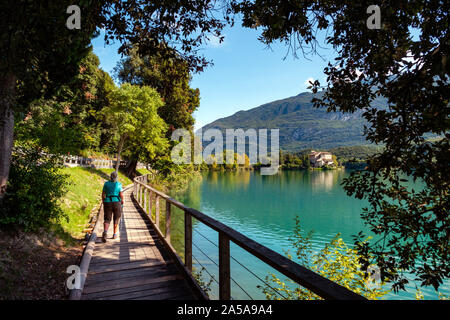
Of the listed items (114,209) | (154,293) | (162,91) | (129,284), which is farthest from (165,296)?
(162,91)

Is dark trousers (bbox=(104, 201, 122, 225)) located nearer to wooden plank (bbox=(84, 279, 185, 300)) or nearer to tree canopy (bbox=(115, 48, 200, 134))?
wooden plank (bbox=(84, 279, 185, 300))

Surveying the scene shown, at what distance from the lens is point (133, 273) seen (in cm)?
425

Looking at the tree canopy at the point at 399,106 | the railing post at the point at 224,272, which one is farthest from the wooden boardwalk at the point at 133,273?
the tree canopy at the point at 399,106

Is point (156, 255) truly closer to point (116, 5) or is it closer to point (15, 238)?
point (15, 238)

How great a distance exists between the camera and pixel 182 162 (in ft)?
86.5

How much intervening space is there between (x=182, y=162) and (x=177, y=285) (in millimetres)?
22979

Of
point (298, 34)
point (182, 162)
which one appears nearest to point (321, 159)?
point (182, 162)

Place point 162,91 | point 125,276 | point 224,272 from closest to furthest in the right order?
point 224,272 → point 125,276 → point 162,91

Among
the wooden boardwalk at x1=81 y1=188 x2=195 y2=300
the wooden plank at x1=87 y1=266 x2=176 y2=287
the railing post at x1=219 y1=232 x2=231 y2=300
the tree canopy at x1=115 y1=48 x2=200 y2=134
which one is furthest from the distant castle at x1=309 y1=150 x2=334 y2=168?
the railing post at x1=219 y1=232 x2=231 y2=300

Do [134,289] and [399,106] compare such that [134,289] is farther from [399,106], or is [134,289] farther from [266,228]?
[266,228]

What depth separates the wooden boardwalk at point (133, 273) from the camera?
3.55 metres

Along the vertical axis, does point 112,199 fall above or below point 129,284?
above

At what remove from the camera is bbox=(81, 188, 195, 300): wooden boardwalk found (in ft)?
11.6

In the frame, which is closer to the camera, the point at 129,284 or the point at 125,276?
the point at 129,284
